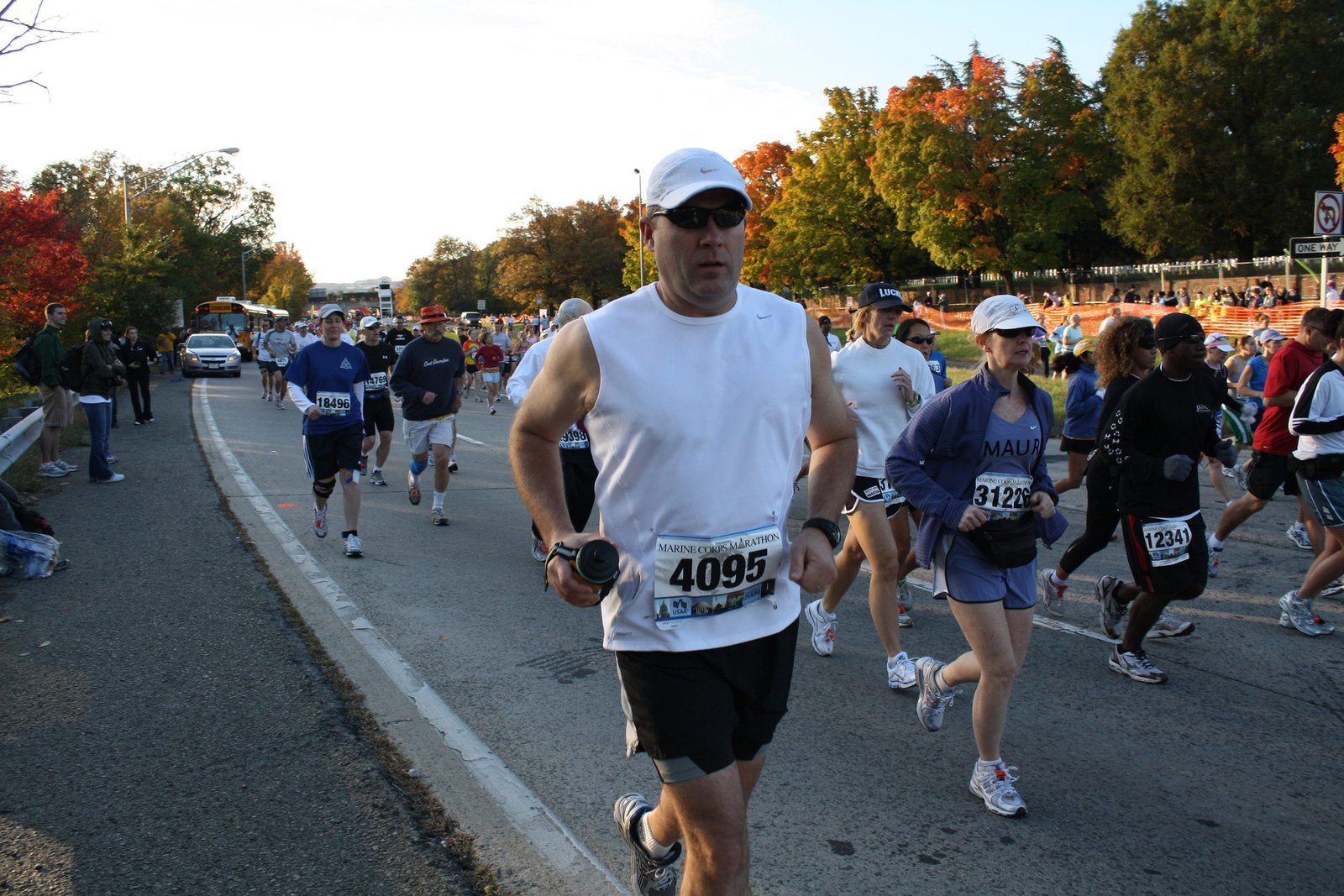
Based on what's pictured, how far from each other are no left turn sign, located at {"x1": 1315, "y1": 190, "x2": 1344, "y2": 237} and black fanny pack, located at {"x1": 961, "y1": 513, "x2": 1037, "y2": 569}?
38.2 feet

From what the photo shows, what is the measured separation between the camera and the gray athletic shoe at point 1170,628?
571cm

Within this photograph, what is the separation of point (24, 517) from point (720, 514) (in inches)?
288

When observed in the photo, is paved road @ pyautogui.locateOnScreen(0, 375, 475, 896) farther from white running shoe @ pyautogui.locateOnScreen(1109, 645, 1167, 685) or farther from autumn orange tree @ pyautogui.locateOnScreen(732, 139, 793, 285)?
autumn orange tree @ pyautogui.locateOnScreen(732, 139, 793, 285)

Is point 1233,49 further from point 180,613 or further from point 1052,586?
point 180,613

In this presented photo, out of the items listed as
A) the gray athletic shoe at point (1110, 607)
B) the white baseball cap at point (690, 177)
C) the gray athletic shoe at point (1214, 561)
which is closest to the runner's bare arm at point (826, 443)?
the white baseball cap at point (690, 177)

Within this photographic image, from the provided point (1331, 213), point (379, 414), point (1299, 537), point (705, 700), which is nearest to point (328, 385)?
point (379, 414)

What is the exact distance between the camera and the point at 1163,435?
4977 mm

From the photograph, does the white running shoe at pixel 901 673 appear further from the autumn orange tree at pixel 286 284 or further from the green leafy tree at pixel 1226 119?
the autumn orange tree at pixel 286 284

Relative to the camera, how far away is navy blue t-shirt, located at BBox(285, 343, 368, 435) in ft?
26.4

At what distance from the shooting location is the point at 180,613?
20.2 feet

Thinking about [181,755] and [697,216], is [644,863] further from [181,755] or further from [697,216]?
[181,755]

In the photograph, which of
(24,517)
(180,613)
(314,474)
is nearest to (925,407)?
(180,613)

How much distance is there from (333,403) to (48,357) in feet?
19.4

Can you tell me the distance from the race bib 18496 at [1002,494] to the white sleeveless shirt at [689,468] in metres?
1.74
